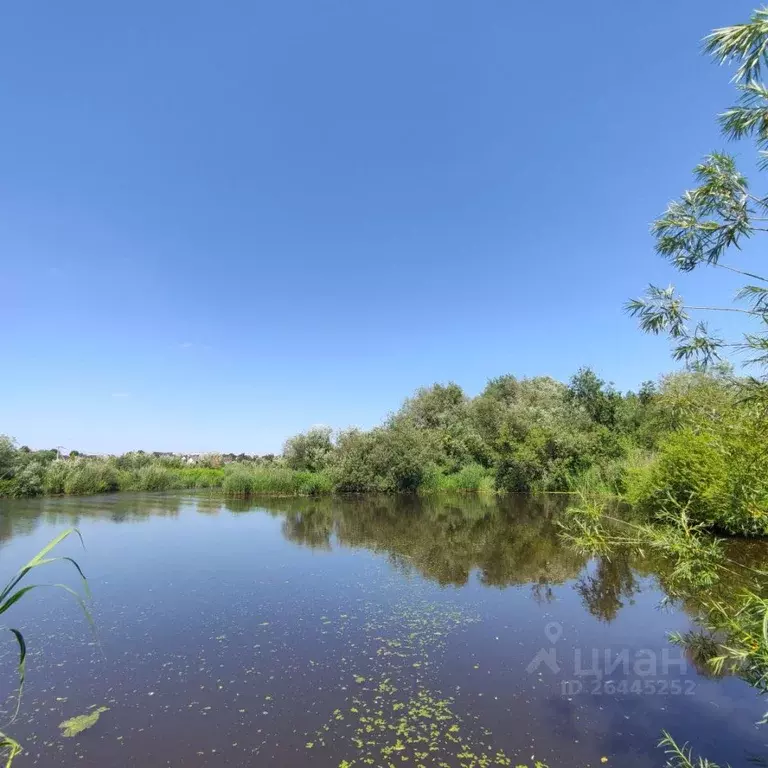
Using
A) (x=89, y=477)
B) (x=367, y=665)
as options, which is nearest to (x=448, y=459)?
(x=89, y=477)


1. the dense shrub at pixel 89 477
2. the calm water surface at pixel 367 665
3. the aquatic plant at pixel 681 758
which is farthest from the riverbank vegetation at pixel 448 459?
the aquatic plant at pixel 681 758

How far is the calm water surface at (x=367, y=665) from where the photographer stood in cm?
402

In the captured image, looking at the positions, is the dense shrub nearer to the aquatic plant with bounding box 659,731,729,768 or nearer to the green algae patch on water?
the green algae patch on water

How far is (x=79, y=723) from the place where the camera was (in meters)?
4.34

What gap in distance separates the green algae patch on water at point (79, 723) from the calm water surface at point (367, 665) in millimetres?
67

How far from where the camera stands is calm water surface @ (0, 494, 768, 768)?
4.02 m

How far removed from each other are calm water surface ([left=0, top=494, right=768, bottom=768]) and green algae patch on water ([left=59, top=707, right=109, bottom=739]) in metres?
0.07

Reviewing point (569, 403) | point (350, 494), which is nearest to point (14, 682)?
point (350, 494)

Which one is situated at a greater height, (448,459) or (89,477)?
(448,459)

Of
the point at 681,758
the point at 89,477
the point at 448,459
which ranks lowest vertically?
the point at 681,758

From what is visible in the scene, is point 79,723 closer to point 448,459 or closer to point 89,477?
point 89,477

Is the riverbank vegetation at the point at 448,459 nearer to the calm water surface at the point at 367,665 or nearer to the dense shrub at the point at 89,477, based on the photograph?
the dense shrub at the point at 89,477

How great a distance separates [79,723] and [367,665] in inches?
117

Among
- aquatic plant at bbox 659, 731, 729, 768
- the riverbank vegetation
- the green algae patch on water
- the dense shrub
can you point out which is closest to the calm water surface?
the green algae patch on water
